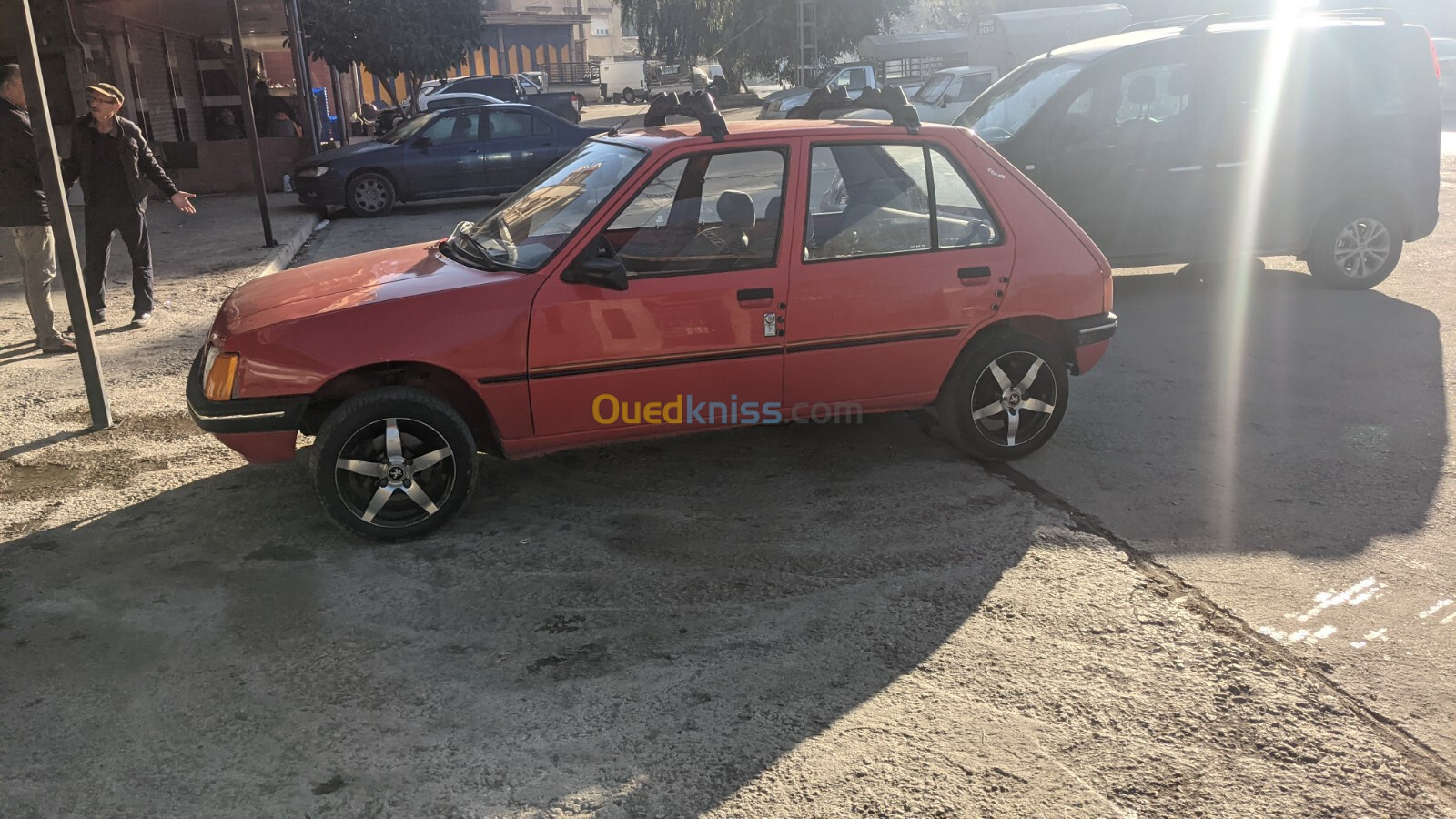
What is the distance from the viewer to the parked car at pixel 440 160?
48.9ft

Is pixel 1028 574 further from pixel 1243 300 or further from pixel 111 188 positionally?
pixel 111 188

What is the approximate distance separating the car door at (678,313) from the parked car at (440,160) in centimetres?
1141

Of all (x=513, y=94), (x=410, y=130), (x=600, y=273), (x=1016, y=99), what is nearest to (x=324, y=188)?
(x=410, y=130)

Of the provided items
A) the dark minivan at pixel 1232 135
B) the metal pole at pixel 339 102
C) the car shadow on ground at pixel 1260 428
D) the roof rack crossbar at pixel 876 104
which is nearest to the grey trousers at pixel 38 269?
the roof rack crossbar at pixel 876 104

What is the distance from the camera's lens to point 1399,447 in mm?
5383

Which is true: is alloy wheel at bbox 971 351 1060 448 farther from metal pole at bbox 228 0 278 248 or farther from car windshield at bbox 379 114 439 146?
car windshield at bbox 379 114 439 146

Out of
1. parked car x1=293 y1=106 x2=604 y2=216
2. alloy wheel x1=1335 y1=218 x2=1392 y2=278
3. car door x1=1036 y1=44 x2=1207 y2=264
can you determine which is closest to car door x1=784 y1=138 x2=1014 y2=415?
car door x1=1036 y1=44 x2=1207 y2=264

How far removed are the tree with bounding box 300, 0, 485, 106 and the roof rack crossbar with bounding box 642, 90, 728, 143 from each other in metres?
25.4

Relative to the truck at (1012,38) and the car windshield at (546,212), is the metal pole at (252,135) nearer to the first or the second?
the car windshield at (546,212)

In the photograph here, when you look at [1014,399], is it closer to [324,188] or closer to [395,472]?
[395,472]

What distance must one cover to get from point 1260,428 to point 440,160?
12.3 metres

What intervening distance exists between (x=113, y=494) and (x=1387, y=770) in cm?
520

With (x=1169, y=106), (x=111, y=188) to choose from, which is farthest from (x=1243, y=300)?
(x=111, y=188)

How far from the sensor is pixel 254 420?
13.8 feet
